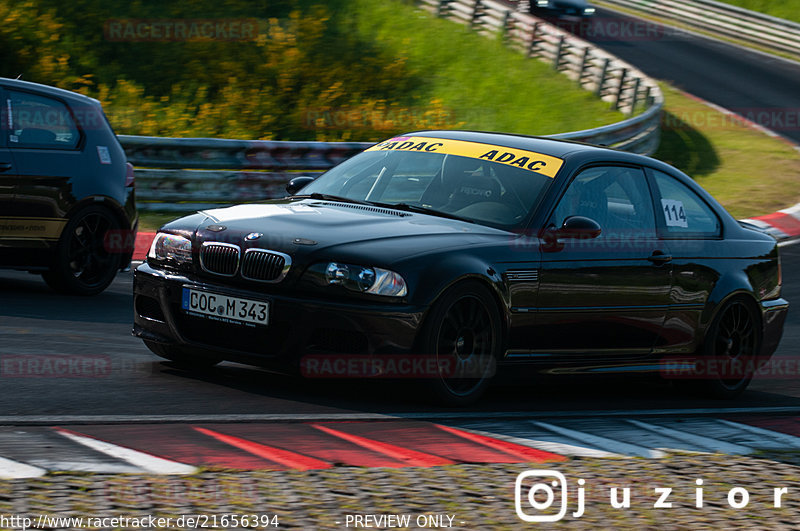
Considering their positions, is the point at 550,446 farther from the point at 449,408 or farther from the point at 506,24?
the point at 506,24

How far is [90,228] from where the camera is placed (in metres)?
Answer: 9.58

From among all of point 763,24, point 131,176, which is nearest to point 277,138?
point 131,176

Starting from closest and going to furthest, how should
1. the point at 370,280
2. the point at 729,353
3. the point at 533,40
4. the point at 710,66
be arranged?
the point at 370,280, the point at 729,353, the point at 533,40, the point at 710,66

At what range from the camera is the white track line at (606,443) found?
5.56 metres

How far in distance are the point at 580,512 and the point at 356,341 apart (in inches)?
68.6

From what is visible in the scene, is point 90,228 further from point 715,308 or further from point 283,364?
point 715,308

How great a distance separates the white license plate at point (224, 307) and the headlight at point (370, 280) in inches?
15.7

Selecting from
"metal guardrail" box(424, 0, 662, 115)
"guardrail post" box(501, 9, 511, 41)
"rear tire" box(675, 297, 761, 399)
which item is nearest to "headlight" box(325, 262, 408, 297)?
"rear tire" box(675, 297, 761, 399)

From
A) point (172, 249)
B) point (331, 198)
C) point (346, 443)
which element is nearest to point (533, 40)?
point (331, 198)

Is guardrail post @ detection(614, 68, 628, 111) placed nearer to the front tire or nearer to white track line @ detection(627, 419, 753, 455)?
white track line @ detection(627, 419, 753, 455)

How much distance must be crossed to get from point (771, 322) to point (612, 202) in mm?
1809

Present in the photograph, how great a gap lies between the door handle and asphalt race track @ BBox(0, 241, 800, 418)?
73cm

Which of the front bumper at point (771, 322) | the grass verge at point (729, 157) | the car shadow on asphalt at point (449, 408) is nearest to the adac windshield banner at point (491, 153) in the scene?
the car shadow on asphalt at point (449, 408)

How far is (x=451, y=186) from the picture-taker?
6859 millimetres
